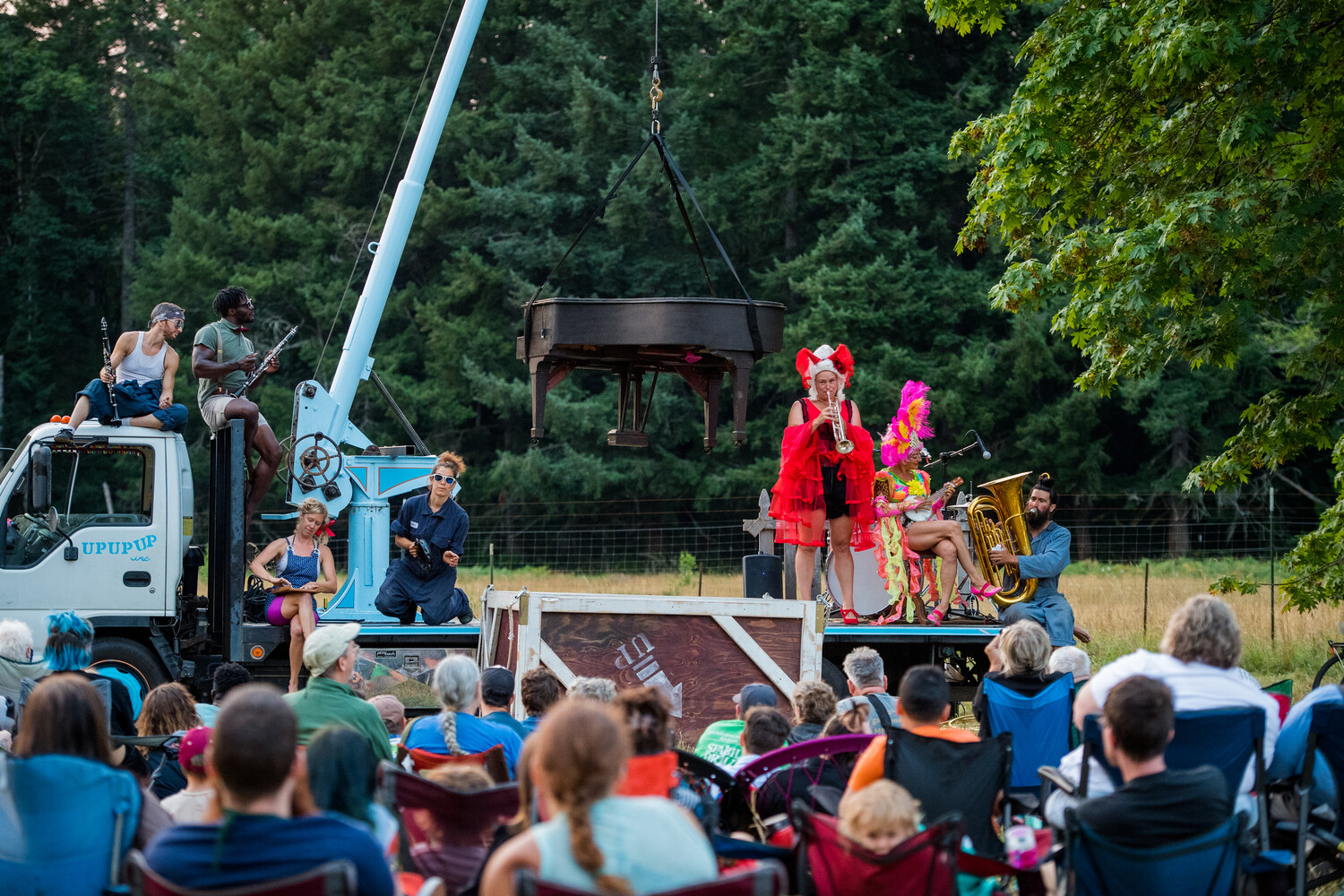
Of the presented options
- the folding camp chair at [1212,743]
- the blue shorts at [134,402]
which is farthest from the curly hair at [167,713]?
the blue shorts at [134,402]

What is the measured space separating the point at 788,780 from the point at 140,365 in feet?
17.3

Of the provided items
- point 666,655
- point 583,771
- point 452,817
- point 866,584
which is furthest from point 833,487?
point 583,771

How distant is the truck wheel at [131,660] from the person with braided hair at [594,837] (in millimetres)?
5477

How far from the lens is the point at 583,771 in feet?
7.70

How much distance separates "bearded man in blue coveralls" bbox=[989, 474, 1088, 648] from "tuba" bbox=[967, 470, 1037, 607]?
0.05 metres

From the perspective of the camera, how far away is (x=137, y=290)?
87.2 ft

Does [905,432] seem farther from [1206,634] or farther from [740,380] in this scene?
[1206,634]

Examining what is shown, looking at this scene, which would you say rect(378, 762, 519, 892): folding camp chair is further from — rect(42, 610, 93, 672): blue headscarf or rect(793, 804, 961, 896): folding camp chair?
rect(42, 610, 93, 672): blue headscarf

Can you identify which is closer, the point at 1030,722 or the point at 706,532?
the point at 1030,722

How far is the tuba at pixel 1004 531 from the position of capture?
8.00 metres

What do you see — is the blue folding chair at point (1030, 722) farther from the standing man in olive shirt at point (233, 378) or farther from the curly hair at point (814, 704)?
the standing man in olive shirt at point (233, 378)

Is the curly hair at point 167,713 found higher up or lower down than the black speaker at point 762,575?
lower down

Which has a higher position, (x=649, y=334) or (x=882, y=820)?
(x=649, y=334)

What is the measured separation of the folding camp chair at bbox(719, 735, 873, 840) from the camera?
12.2 ft
